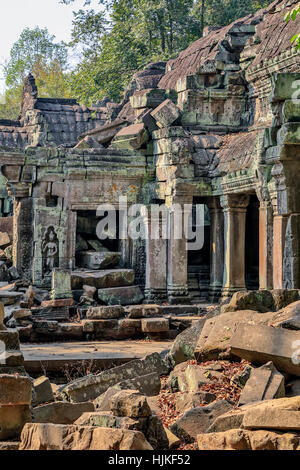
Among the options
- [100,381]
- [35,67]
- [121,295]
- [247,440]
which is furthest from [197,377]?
[35,67]

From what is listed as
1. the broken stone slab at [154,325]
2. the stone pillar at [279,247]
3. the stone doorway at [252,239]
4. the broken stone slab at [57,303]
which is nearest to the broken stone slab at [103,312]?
the broken stone slab at [154,325]

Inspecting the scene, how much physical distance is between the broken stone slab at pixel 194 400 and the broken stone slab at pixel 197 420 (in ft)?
1.16

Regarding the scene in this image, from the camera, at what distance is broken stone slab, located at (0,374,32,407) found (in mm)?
6410

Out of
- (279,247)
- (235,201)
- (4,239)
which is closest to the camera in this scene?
(279,247)

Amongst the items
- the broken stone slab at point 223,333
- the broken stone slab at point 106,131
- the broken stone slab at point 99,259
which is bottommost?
the broken stone slab at point 223,333

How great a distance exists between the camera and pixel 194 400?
6.99 metres

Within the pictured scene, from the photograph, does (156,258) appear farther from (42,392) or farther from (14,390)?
(14,390)

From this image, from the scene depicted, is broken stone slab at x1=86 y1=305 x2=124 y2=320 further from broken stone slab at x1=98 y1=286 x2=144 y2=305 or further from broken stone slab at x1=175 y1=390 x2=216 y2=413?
broken stone slab at x1=175 y1=390 x2=216 y2=413

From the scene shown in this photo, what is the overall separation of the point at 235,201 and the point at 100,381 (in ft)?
28.0

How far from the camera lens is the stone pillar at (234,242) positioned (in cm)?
1627

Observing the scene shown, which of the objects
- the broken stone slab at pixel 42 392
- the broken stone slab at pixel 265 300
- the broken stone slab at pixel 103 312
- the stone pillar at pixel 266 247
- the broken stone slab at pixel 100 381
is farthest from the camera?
the broken stone slab at pixel 103 312

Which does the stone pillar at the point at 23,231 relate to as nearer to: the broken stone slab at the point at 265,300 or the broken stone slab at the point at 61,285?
the broken stone slab at the point at 61,285
